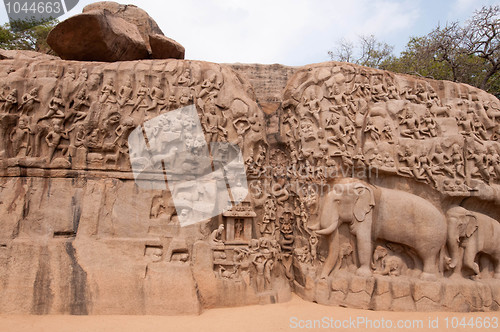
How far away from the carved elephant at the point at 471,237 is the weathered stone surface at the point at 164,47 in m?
6.93

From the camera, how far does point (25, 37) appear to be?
17.4 metres

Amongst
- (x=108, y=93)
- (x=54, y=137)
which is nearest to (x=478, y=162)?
(x=108, y=93)

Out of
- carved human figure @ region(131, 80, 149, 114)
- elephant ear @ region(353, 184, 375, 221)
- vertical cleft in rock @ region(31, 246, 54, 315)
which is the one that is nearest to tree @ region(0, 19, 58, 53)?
carved human figure @ region(131, 80, 149, 114)

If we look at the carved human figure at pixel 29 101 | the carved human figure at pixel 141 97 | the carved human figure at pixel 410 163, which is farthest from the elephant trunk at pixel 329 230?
the carved human figure at pixel 29 101

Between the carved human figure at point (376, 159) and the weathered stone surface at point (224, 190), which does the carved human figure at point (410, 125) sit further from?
the carved human figure at point (376, 159)

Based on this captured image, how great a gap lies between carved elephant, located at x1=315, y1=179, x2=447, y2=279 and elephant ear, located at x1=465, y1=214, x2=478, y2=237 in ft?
1.56

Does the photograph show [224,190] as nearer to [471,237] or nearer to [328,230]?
[328,230]

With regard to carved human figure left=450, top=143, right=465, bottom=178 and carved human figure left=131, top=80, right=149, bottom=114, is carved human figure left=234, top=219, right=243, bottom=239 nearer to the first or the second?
carved human figure left=131, top=80, right=149, bottom=114

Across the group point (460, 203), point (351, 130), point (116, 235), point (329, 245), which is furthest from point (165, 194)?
point (460, 203)

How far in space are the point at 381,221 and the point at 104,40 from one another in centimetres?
677

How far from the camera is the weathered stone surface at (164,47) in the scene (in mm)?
8484

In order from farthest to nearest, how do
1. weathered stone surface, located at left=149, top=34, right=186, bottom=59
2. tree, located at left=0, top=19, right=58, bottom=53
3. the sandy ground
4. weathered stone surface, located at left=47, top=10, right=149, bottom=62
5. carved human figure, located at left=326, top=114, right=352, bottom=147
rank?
1. tree, located at left=0, top=19, right=58, bottom=53
2. weathered stone surface, located at left=149, top=34, right=186, bottom=59
3. weathered stone surface, located at left=47, top=10, right=149, bottom=62
4. carved human figure, located at left=326, top=114, right=352, bottom=147
5. the sandy ground

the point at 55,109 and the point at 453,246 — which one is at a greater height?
the point at 55,109

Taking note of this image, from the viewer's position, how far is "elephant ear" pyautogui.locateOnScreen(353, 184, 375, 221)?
6094mm
